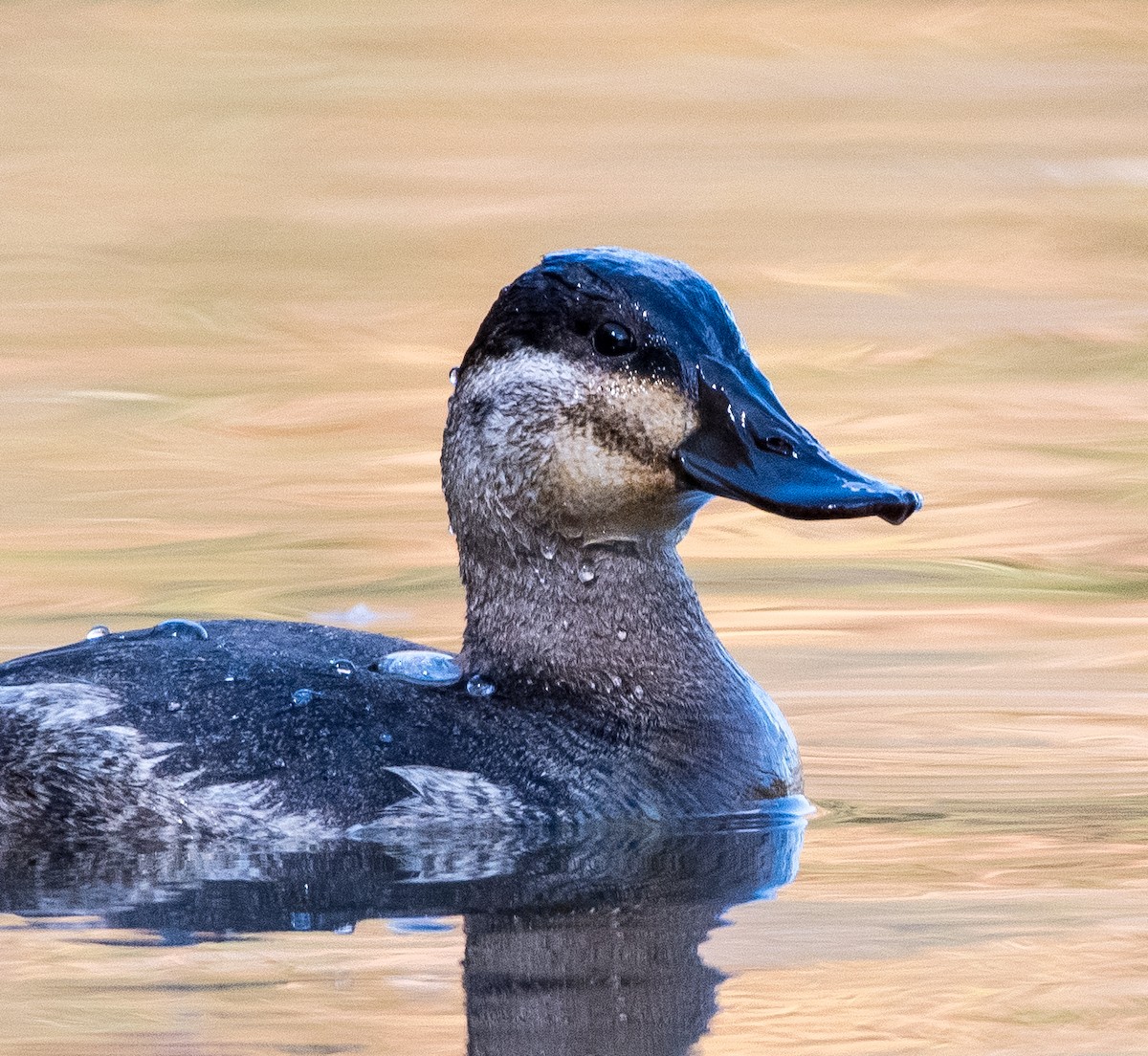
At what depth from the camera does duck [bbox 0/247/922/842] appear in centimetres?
654

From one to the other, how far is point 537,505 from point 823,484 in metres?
0.73

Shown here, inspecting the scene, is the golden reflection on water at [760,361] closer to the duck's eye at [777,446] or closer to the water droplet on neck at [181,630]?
the duck's eye at [777,446]

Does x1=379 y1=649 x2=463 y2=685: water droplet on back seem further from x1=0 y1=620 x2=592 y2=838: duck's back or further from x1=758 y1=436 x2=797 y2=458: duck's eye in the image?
x1=758 y1=436 x2=797 y2=458: duck's eye

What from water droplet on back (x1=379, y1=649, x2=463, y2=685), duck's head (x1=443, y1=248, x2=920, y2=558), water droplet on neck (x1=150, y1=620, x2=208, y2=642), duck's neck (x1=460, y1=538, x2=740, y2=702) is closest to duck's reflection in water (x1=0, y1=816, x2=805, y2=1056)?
duck's neck (x1=460, y1=538, x2=740, y2=702)

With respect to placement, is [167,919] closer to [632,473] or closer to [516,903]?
[516,903]

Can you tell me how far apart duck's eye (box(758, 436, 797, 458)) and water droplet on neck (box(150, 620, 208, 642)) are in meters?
1.48

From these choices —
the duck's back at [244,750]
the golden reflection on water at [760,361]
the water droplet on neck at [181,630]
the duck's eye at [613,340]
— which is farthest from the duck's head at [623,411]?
the golden reflection on water at [760,361]

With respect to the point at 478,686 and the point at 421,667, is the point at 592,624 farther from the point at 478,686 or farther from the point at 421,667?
the point at 421,667

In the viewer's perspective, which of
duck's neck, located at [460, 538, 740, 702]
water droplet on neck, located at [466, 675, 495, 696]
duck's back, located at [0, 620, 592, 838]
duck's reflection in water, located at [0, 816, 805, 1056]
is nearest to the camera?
duck's reflection in water, located at [0, 816, 805, 1056]

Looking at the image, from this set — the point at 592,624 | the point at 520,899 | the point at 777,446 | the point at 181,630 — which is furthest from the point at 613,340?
the point at 520,899

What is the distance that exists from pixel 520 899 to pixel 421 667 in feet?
3.48

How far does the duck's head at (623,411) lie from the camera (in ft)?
22.6

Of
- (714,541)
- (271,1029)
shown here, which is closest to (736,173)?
(714,541)

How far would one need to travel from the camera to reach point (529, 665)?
711 cm
